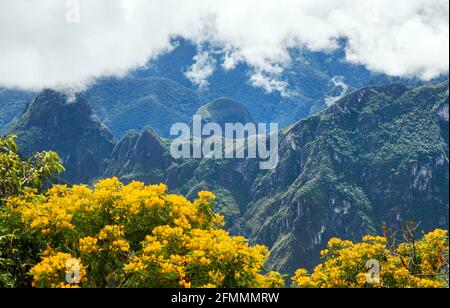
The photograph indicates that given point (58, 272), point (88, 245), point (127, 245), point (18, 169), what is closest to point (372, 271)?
point (127, 245)

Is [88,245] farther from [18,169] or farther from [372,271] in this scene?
[372,271]

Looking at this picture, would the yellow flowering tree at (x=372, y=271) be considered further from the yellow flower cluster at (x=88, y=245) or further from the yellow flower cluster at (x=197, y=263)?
the yellow flower cluster at (x=88, y=245)

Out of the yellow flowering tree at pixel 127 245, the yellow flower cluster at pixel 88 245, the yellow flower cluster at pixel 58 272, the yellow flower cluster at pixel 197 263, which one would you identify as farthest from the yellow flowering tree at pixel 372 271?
the yellow flower cluster at pixel 58 272

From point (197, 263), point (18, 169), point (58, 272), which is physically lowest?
point (58, 272)

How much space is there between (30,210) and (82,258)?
98.4 inches

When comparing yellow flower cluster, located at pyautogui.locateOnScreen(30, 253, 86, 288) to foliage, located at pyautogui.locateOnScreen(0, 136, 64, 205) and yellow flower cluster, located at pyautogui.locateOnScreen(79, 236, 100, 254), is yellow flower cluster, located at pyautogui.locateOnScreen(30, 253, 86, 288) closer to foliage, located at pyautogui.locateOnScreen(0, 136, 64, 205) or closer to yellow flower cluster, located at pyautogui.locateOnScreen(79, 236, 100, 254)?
yellow flower cluster, located at pyautogui.locateOnScreen(79, 236, 100, 254)

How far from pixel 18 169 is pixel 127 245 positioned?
9677mm

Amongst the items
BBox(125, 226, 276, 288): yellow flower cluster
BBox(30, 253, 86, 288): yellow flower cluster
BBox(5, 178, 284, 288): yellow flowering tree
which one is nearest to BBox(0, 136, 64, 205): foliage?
BBox(5, 178, 284, 288): yellow flowering tree

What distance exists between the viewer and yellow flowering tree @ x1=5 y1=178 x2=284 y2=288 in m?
15.5

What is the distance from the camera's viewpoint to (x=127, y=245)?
55.8 ft

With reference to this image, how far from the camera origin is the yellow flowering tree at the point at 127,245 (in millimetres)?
15531

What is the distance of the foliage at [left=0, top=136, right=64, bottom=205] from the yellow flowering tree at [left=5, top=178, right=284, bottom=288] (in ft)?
7.30
